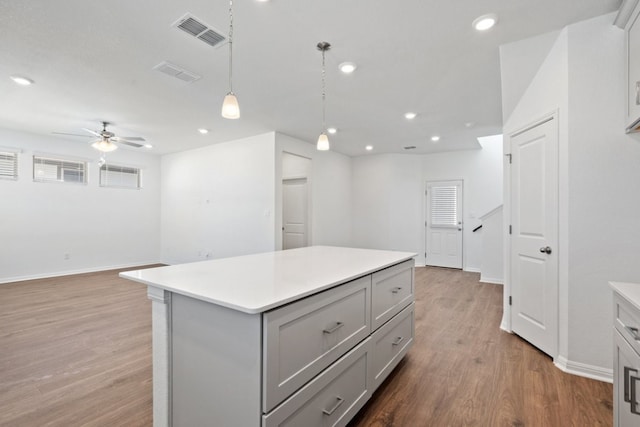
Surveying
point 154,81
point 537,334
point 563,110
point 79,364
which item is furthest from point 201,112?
point 537,334

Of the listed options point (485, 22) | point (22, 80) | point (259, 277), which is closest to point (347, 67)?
point (485, 22)

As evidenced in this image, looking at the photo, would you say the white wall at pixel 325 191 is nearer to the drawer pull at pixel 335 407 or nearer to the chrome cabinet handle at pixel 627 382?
the drawer pull at pixel 335 407

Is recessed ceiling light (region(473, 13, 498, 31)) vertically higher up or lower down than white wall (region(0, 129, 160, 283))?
higher up

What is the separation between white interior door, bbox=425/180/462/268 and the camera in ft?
21.6

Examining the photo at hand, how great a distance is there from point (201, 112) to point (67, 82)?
1.47 metres

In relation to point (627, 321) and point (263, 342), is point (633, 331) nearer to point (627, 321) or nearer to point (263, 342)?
point (627, 321)

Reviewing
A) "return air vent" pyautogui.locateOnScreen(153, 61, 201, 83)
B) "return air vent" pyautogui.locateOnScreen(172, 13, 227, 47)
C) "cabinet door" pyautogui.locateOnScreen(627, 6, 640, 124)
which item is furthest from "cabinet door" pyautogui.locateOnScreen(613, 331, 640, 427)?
"return air vent" pyautogui.locateOnScreen(153, 61, 201, 83)

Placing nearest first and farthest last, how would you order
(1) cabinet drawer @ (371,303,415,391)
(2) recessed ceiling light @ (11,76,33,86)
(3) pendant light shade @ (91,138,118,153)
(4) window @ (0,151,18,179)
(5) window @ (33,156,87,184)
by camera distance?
1. (1) cabinet drawer @ (371,303,415,391)
2. (2) recessed ceiling light @ (11,76,33,86)
3. (3) pendant light shade @ (91,138,118,153)
4. (4) window @ (0,151,18,179)
5. (5) window @ (33,156,87,184)

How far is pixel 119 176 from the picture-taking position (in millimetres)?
6582

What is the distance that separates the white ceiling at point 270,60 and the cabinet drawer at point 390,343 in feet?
7.40

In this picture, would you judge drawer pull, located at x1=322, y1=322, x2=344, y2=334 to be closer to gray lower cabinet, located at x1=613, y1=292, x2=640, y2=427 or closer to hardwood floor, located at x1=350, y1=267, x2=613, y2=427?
hardwood floor, located at x1=350, y1=267, x2=613, y2=427

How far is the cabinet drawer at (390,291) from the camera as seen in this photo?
75.5 inches

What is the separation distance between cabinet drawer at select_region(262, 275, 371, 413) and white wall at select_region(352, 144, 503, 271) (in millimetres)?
5433

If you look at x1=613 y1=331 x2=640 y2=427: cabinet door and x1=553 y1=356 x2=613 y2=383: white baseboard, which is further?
x1=553 y1=356 x2=613 y2=383: white baseboard
